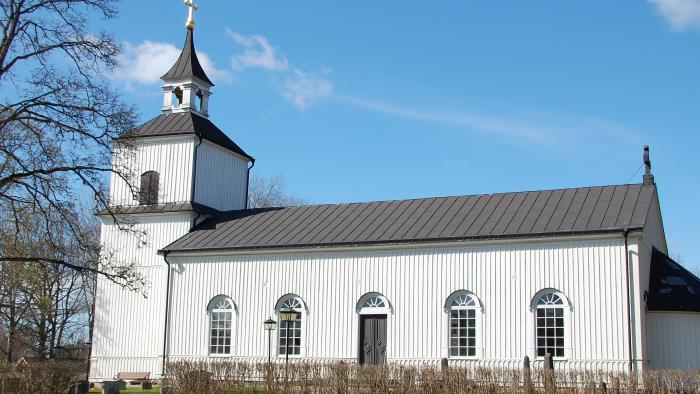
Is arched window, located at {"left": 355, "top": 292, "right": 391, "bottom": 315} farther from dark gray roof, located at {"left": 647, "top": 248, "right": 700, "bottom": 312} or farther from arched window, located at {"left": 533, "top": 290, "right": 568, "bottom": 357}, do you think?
dark gray roof, located at {"left": 647, "top": 248, "right": 700, "bottom": 312}

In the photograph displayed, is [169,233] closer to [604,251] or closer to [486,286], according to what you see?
[486,286]

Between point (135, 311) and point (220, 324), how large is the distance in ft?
12.9

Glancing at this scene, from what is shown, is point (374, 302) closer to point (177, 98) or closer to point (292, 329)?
point (292, 329)

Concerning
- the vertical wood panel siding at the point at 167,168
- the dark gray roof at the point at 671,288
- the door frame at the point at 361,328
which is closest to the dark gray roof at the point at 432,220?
the vertical wood panel siding at the point at 167,168

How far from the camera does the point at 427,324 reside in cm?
2562

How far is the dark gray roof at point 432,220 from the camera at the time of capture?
24531 millimetres

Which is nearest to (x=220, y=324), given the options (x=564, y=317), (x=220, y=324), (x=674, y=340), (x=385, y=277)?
(x=220, y=324)

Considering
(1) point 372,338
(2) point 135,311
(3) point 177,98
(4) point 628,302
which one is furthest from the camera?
(3) point 177,98

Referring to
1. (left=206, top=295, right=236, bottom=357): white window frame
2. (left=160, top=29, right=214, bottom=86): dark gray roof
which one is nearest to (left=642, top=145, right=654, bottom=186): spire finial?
(left=206, top=295, right=236, bottom=357): white window frame

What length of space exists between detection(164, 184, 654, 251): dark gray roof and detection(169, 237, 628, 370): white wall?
0.48 metres

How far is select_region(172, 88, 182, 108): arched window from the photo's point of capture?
3459cm

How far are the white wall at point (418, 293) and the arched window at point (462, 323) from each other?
24 centimetres

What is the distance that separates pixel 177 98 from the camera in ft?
114

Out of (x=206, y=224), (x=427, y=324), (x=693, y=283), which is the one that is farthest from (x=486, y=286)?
(x=206, y=224)
